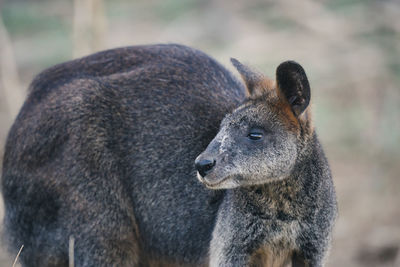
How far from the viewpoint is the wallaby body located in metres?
5.45

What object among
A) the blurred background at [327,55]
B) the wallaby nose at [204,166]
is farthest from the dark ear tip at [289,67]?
the blurred background at [327,55]

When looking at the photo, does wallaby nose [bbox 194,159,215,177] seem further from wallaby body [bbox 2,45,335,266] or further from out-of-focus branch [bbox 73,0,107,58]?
out-of-focus branch [bbox 73,0,107,58]

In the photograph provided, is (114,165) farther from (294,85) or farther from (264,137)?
(294,85)

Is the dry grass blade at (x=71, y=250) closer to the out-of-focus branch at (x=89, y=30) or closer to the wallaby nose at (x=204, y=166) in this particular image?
the wallaby nose at (x=204, y=166)

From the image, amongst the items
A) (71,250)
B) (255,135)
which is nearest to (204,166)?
(255,135)

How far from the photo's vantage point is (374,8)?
12117mm

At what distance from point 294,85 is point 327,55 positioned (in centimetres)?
907

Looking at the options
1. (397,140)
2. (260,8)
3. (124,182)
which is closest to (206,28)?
(260,8)

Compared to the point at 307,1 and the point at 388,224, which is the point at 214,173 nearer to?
the point at 388,224

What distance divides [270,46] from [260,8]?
8.05 ft

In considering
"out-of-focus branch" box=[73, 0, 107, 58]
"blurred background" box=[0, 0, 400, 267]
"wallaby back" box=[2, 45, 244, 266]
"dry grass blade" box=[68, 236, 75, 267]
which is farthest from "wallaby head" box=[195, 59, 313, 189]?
"out-of-focus branch" box=[73, 0, 107, 58]

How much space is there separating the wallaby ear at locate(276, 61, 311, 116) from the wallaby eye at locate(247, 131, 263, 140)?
1.07 feet

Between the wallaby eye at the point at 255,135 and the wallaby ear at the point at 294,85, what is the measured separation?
33 centimetres

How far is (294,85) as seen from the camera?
16.3 ft
